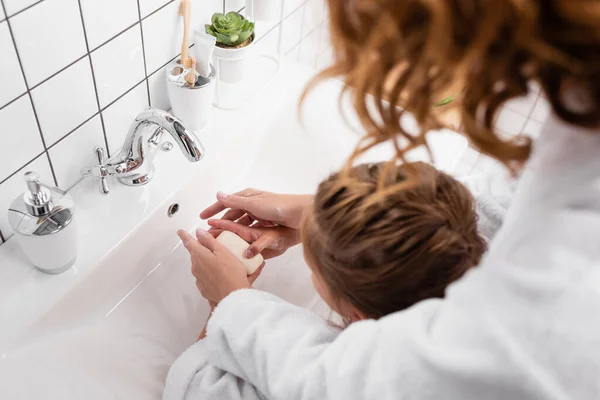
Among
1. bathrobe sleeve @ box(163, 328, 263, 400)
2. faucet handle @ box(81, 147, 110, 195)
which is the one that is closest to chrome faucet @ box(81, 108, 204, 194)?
faucet handle @ box(81, 147, 110, 195)

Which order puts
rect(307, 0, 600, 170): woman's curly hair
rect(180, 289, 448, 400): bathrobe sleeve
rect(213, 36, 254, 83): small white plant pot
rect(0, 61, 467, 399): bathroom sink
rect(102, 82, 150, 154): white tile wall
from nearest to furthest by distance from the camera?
rect(307, 0, 600, 170): woman's curly hair
rect(180, 289, 448, 400): bathrobe sleeve
rect(0, 61, 467, 399): bathroom sink
rect(102, 82, 150, 154): white tile wall
rect(213, 36, 254, 83): small white plant pot

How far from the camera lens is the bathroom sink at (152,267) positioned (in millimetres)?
734

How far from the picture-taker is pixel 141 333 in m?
0.84

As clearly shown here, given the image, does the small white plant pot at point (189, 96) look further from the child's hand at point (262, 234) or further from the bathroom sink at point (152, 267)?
the child's hand at point (262, 234)

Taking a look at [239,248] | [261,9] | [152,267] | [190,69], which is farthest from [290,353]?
[261,9]

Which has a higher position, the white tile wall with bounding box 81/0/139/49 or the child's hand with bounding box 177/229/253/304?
the white tile wall with bounding box 81/0/139/49

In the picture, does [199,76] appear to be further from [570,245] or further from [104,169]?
[570,245]

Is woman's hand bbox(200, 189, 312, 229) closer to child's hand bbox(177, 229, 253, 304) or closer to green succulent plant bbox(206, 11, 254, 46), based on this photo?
child's hand bbox(177, 229, 253, 304)

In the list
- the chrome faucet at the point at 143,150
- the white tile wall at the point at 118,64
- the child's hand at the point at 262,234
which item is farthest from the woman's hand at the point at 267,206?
the white tile wall at the point at 118,64

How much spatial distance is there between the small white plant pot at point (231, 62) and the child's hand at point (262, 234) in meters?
0.26

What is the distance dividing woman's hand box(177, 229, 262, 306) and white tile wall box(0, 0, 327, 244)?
21cm

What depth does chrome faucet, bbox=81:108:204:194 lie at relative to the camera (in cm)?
74

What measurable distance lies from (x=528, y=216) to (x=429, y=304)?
0.11 metres

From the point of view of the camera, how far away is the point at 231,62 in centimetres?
96
